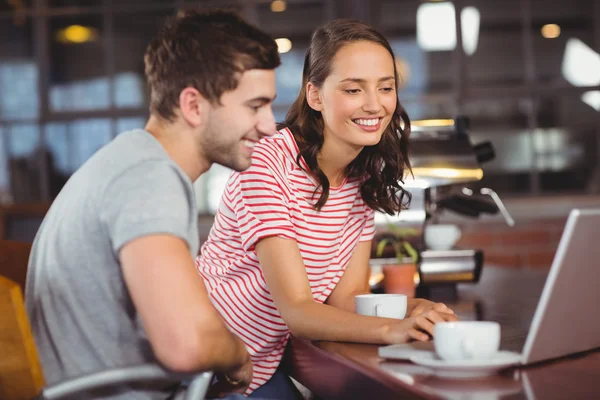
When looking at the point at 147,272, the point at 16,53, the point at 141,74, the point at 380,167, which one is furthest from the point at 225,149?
the point at 141,74

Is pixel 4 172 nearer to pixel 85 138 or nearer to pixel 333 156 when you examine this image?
pixel 85 138

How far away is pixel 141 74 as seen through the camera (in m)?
5.67

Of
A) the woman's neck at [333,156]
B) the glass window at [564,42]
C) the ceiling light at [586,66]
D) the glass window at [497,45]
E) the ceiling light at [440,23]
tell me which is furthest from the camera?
the glass window at [497,45]

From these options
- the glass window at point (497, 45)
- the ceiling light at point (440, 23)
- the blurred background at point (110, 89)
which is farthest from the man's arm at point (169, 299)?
the glass window at point (497, 45)

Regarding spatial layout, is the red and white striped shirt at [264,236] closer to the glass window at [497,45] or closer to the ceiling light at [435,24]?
the ceiling light at [435,24]

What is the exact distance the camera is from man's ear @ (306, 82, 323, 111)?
1789 millimetres

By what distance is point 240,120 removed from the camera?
124 cm

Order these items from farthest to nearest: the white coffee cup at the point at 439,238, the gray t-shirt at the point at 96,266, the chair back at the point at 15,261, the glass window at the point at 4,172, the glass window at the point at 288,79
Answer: the glass window at the point at 288,79 < the glass window at the point at 4,172 < the white coffee cup at the point at 439,238 < the chair back at the point at 15,261 < the gray t-shirt at the point at 96,266

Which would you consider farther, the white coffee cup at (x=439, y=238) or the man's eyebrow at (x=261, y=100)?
the white coffee cup at (x=439, y=238)

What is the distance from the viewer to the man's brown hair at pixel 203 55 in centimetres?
121

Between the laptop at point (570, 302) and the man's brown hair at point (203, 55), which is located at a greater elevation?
the man's brown hair at point (203, 55)

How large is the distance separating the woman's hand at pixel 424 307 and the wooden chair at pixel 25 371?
474mm

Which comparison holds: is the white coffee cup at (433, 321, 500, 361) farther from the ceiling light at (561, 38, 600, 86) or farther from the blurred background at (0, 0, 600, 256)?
the ceiling light at (561, 38, 600, 86)

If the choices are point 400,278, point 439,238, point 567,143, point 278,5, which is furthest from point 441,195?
point 567,143
